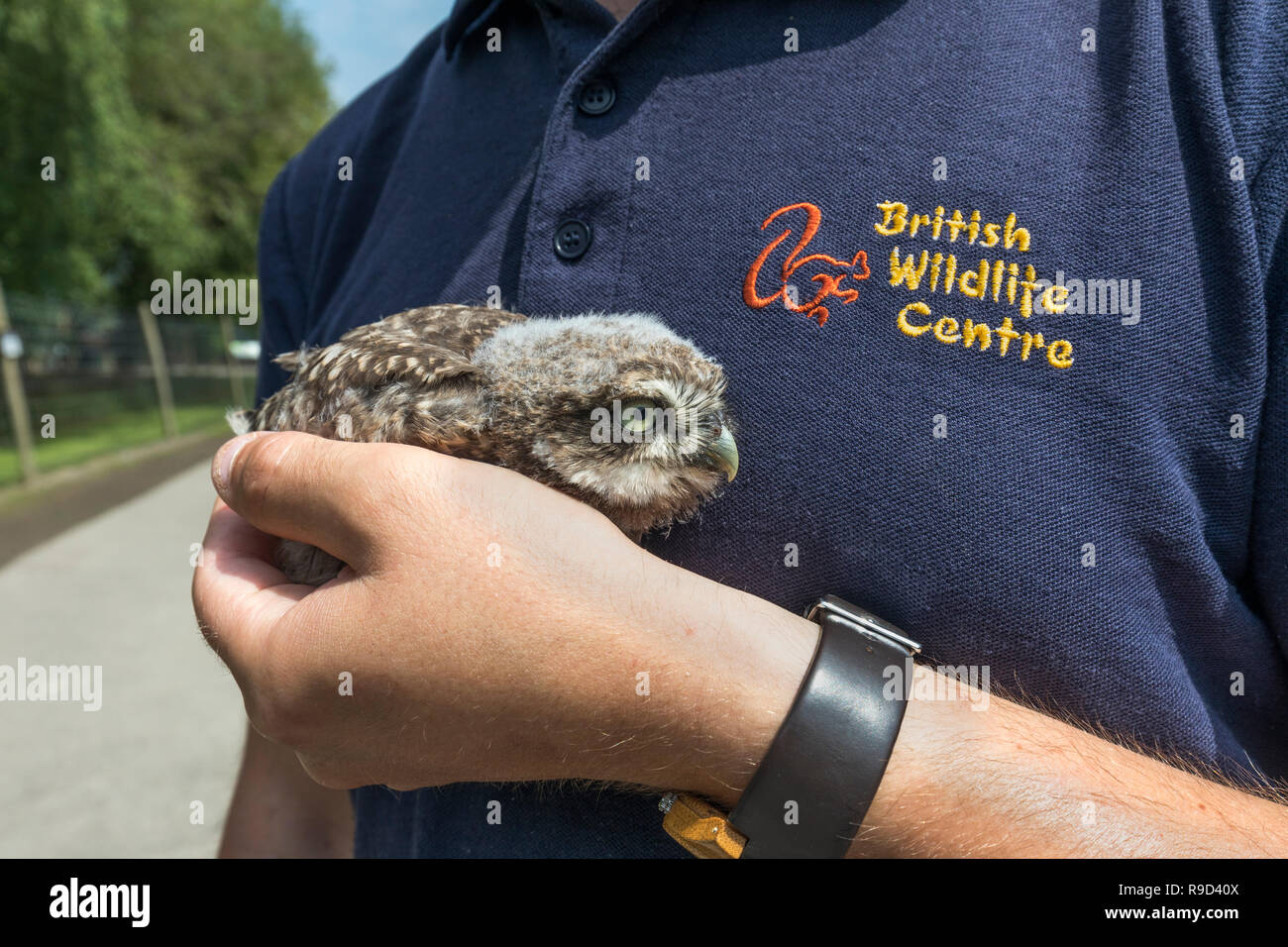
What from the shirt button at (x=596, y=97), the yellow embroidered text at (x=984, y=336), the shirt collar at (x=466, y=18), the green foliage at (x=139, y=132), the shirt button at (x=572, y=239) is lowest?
the yellow embroidered text at (x=984, y=336)

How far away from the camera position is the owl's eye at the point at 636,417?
1.95 m

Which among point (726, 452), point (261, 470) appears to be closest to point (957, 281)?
point (726, 452)

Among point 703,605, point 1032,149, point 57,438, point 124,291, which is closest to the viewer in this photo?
point 703,605

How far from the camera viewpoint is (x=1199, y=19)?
1520mm

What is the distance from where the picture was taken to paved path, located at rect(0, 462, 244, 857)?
5113 mm

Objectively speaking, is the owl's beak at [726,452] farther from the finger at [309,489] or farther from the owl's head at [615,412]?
the finger at [309,489]

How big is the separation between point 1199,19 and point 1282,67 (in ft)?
0.53

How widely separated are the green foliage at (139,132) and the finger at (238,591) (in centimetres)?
1923

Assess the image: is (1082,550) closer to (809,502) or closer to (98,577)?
(809,502)

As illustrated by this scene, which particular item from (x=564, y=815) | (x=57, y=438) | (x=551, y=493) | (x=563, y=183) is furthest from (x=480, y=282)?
(x=57, y=438)

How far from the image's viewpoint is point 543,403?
6.21 ft

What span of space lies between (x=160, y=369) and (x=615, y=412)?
2227cm

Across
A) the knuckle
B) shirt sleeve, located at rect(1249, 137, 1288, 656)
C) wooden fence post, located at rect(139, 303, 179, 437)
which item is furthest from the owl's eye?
wooden fence post, located at rect(139, 303, 179, 437)

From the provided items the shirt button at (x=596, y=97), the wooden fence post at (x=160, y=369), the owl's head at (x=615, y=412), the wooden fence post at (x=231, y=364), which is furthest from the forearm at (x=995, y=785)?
the wooden fence post at (x=231, y=364)
